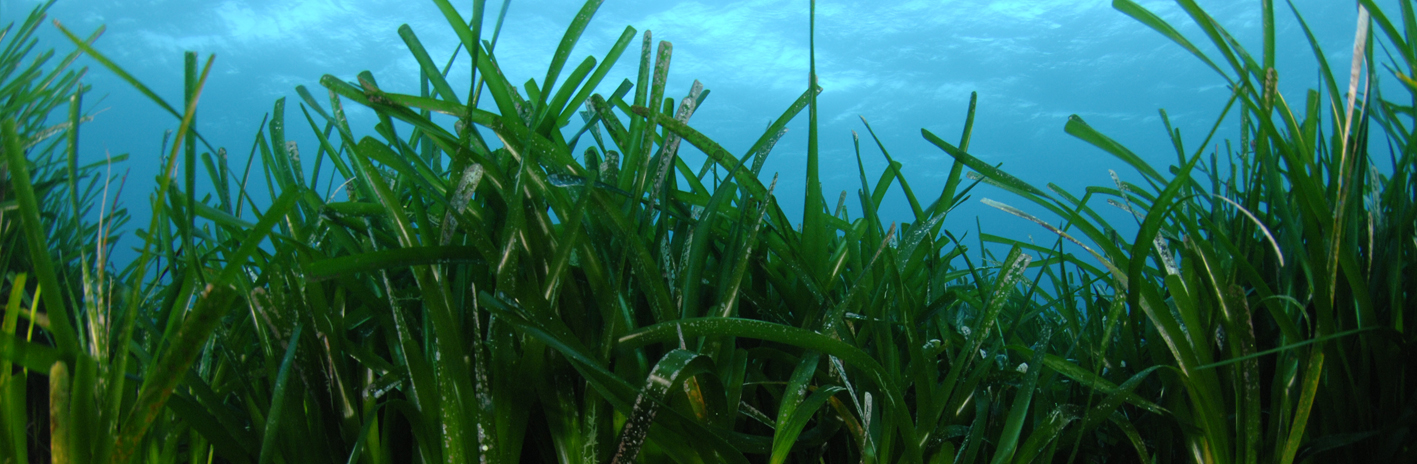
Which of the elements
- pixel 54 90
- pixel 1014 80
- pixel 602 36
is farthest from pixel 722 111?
pixel 54 90

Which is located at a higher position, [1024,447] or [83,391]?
[83,391]

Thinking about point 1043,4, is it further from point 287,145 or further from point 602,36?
point 287,145

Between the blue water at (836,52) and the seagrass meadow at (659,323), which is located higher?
the blue water at (836,52)

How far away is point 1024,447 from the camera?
1.58 ft

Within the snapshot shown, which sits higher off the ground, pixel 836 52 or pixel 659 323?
pixel 836 52

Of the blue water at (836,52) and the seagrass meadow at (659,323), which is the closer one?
the seagrass meadow at (659,323)

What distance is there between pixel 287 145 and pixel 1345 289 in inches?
35.2

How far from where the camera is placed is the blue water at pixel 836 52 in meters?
32.8

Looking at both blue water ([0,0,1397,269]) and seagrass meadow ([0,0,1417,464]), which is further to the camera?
blue water ([0,0,1397,269])

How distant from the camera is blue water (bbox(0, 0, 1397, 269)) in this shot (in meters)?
32.8

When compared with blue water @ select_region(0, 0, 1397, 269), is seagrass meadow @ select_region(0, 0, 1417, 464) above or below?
below

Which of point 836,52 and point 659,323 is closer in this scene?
point 659,323

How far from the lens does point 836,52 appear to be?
36.6 metres

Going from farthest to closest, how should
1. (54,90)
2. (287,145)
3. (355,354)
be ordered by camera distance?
(54,90), (287,145), (355,354)
